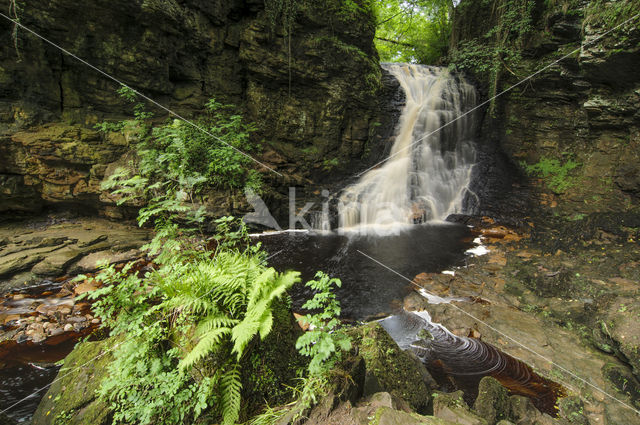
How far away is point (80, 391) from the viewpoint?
2383 mm

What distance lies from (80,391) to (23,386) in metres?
1.58

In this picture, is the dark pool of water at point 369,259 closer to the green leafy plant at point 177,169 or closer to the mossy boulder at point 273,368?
the green leafy plant at point 177,169

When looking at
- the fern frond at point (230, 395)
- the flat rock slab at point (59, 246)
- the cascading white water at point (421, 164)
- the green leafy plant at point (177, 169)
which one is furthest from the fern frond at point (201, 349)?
the cascading white water at point (421, 164)

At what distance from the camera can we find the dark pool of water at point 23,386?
281 centimetres

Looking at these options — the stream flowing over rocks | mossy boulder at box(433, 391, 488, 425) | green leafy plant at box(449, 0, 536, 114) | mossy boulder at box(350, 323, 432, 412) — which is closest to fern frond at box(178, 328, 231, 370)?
the stream flowing over rocks

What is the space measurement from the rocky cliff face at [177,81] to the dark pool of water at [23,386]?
5.02m

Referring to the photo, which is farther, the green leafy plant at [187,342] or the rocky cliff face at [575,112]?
the rocky cliff face at [575,112]

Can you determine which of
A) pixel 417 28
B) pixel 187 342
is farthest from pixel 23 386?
pixel 417 28

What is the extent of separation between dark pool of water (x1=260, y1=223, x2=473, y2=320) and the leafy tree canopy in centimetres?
1241

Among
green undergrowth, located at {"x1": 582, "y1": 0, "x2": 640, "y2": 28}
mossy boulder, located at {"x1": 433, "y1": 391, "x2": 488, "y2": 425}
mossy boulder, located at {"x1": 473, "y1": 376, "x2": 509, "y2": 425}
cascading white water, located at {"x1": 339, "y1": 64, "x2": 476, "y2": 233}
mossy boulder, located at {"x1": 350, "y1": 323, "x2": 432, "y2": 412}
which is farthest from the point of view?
cascading white water, located at {"x1": 339, "y1": 64, "x2": 476, "y2": 233}

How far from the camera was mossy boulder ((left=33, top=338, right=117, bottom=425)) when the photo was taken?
2.20m

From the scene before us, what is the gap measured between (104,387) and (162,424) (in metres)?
0.57

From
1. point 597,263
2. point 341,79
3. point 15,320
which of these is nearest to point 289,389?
point 15,320

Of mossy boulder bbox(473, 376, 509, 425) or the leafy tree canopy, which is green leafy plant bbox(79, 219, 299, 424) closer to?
mossy boulder bbox(473, 376, 509, 425)
